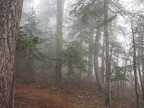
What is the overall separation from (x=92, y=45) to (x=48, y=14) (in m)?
13.3

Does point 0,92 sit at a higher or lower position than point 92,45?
lower

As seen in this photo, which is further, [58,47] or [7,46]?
[58,47]

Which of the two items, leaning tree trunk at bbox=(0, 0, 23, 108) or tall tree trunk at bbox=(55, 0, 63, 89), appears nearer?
leaning tree trunk at bbox=(0, 0, 23, 108)

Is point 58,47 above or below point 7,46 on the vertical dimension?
above

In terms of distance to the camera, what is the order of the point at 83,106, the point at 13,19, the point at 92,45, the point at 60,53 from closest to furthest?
1. the point at 13,19
2. the point at 83,106
3. the point at 60,53
4. the point at 92,45

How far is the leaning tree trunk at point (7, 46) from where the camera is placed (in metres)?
3.23

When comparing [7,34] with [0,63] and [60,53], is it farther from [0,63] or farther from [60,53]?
[60,53]

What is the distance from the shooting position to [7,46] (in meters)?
3.31

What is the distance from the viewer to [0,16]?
3.37 meters

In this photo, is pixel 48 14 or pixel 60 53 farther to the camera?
pixel 48 14

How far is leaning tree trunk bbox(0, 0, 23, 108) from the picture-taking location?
3.23 m

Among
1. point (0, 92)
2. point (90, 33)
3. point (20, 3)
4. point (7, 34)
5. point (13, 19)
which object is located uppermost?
point (90, 33)

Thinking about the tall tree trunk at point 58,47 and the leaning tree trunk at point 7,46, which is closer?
the leaning tree trunk at point 7,46

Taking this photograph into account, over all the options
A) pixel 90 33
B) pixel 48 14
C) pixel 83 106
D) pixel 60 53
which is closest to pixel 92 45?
pixel 90 33
